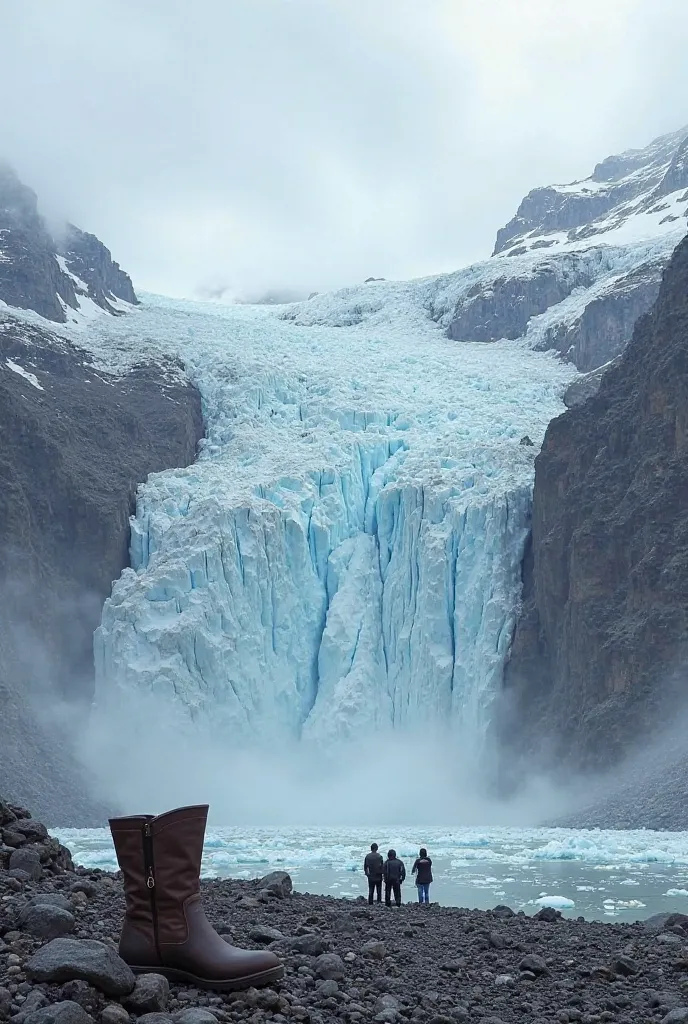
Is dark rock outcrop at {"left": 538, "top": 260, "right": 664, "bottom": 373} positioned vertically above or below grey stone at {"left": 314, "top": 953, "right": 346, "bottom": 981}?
above

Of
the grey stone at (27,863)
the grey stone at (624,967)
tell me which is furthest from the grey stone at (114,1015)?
the grey stone at (624,967)

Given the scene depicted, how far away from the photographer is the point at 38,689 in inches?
1501

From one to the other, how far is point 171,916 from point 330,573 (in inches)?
1443

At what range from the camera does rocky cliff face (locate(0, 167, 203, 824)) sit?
33469mm

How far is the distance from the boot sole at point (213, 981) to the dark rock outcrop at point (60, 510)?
26.0 metres

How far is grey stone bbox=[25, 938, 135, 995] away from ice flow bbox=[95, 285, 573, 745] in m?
33.2

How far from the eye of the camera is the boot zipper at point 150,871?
453 centimetres

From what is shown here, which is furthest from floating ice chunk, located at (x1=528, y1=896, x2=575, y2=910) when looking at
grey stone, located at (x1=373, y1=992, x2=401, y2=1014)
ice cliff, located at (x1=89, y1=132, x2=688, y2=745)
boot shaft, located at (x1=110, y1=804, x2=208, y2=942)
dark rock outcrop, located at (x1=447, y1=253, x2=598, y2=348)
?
dark rock outcrop, located at (x1=447, y1=253, x2=598, y2=348)

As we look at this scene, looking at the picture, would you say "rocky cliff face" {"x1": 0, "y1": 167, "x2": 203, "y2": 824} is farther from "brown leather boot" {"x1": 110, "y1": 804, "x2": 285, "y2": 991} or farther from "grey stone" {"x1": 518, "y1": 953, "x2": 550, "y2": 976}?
"brown leather boot" {"x1": 110, "y1": 804, "x2": 285, "y2": 991}

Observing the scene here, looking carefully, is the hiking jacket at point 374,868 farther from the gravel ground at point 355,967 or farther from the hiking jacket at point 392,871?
the gravel ground at point 355,967

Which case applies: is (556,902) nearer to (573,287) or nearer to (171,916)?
(171,916)

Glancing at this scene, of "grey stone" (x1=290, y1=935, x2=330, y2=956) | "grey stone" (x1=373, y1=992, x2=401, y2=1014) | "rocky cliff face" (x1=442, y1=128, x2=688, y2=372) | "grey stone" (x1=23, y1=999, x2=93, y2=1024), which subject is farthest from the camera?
"rocky cliff face" (x1=442, y1=128, x2=688, y2=372)

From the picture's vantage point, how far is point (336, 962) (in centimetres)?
559

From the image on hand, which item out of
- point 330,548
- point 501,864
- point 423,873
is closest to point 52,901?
point 423,873
